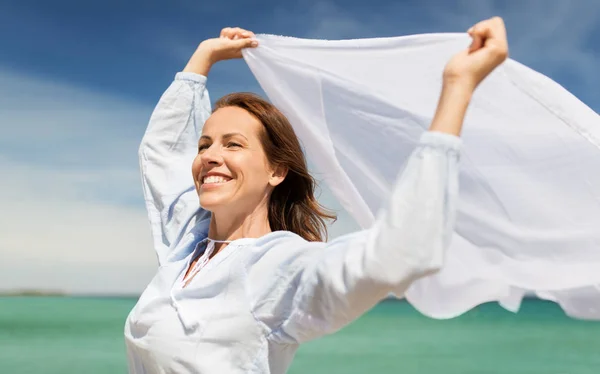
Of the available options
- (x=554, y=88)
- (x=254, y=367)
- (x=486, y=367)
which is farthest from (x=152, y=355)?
(x=486, y=367)

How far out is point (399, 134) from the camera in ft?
5.99

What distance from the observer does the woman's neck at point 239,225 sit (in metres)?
2.04

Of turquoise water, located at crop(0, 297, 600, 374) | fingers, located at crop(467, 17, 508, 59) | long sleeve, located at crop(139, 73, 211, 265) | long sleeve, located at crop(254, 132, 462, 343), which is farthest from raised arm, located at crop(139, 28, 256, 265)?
turquoise water, located at crop(0, 297, 600, 374)

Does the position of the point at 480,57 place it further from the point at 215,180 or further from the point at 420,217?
the point at 215,180

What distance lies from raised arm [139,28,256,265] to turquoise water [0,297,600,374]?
10.0 meters

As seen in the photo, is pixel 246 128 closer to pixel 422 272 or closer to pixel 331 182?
pixel 331 182

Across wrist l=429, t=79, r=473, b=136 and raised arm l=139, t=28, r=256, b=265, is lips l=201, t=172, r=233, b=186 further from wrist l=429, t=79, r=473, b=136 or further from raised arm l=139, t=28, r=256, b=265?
wrist l=429, t=79, r=473, b=136

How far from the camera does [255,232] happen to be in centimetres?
205

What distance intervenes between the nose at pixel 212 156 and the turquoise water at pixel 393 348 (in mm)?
10590

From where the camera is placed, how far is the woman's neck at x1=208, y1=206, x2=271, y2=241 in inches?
80.2

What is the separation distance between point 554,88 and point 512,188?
0.89ft

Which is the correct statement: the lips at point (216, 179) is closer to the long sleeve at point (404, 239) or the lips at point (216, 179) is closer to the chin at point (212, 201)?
the chin at point (212, 201)

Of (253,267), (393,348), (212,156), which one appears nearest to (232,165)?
(212,156)

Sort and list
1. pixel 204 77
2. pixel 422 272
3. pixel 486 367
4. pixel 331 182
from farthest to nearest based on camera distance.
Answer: pixel 486 367 → pixel 204 77 → pixel 331 182 → pixel 422 272
